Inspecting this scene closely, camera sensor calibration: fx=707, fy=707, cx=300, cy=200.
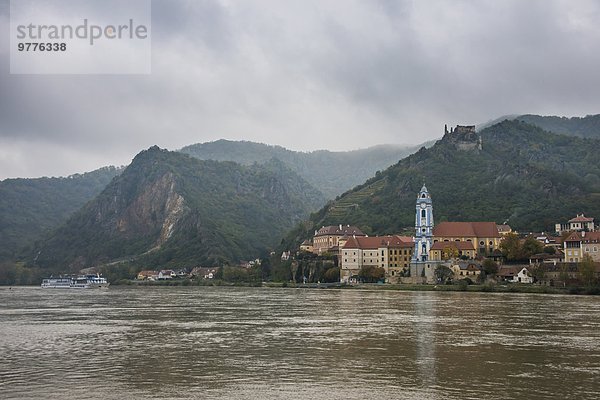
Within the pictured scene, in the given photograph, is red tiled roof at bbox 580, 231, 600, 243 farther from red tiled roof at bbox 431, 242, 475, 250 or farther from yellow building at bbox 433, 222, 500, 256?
yellow building at bbox 433, 222, 500, 256

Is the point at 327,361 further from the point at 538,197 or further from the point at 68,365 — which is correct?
the point at 538,197

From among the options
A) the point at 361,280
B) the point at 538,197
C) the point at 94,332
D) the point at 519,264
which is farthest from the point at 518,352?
the point at 538,197

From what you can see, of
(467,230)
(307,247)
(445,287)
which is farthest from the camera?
(307,247)

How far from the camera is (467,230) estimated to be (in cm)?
12262

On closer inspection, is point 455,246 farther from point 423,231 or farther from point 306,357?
point 306,357

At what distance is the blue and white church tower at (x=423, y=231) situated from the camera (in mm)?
117438

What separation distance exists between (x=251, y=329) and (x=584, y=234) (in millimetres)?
72885

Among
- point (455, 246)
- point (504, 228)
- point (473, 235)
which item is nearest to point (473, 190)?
point (504, 228)

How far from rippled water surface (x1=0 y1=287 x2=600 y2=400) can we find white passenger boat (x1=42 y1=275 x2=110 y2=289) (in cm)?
11823

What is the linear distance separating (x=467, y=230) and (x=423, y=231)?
8.69 meters

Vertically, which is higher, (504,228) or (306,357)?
(504,228)

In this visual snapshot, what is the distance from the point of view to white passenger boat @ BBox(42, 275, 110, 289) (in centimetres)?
16812

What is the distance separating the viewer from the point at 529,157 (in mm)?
194750

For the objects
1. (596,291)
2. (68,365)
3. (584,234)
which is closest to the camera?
(68,365)
